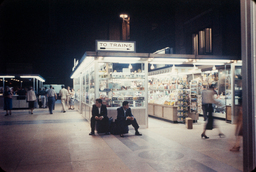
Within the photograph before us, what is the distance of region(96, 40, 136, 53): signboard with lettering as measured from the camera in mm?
8664

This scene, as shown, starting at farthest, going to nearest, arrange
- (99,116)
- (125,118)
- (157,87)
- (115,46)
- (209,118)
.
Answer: (157,87) → (115,46) → (99,116) → (125,118) → (209,118)

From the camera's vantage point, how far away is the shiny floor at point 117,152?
4664mm

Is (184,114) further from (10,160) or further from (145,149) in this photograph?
(10,160)

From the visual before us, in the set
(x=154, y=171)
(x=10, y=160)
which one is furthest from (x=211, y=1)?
(x=10, y=160)

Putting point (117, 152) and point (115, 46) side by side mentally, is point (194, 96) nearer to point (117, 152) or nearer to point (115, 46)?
point (115, 46)

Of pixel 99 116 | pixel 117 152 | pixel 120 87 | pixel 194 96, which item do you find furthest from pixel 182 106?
pixel 117 152

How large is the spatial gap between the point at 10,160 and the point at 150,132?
485cm

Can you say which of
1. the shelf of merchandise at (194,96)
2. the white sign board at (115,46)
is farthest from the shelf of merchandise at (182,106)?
the white sign board at (115,46)

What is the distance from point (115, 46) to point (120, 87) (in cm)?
172

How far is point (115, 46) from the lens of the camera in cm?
880

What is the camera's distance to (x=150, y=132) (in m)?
8.52

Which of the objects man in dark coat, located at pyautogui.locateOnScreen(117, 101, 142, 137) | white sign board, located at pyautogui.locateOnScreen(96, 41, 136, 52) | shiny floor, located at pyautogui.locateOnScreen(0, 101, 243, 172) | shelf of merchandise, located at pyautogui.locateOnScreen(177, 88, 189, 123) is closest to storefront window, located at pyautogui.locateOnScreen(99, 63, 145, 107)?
white sign board, located at pyautogui.locateOnScreen(96, 41, 136, 52)

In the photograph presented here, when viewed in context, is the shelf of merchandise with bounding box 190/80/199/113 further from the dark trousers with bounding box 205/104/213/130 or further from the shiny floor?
the dark trousers with bounding box 205/104/213/130

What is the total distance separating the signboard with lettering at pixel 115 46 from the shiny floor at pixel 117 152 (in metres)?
3.23
